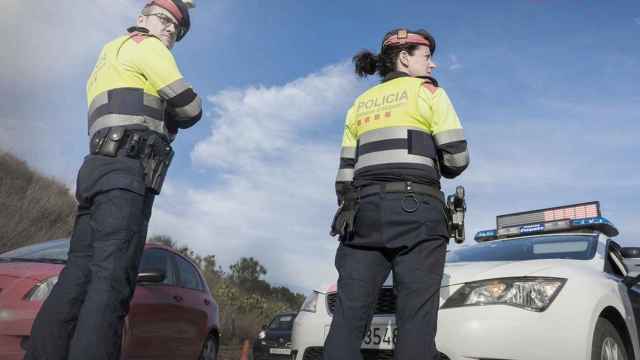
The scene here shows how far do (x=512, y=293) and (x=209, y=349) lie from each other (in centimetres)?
470

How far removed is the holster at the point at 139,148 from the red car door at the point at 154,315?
283 centimetres

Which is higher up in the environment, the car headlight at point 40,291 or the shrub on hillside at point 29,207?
the shrub on hillside at point 29,207

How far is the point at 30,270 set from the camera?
535 cm

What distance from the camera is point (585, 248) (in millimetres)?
5188

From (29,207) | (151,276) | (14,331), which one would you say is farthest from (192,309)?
(29,207)

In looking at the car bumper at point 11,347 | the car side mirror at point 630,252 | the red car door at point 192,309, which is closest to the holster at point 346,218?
the car bumper at point 11,347

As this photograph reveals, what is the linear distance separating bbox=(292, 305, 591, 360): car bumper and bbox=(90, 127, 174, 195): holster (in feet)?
6.15

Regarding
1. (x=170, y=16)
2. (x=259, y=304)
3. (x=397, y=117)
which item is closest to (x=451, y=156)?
(x=397, y=117)

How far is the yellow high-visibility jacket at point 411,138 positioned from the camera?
10.4 ft

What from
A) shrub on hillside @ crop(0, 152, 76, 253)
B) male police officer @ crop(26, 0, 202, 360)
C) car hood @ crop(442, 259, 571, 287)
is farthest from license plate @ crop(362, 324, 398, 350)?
shrub on hillside @ crop(0, 152, 76, 253)

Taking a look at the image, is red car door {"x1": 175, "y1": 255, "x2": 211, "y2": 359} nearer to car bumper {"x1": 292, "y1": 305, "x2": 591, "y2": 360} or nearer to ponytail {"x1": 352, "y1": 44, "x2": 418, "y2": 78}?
car bumper {"x1": 292, "y1": 305, "x2": 591, "y2": 360}

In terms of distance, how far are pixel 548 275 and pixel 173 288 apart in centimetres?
403

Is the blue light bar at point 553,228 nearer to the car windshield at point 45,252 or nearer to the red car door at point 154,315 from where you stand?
the red car door at point 154,315

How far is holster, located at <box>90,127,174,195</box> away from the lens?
9.71 feet
